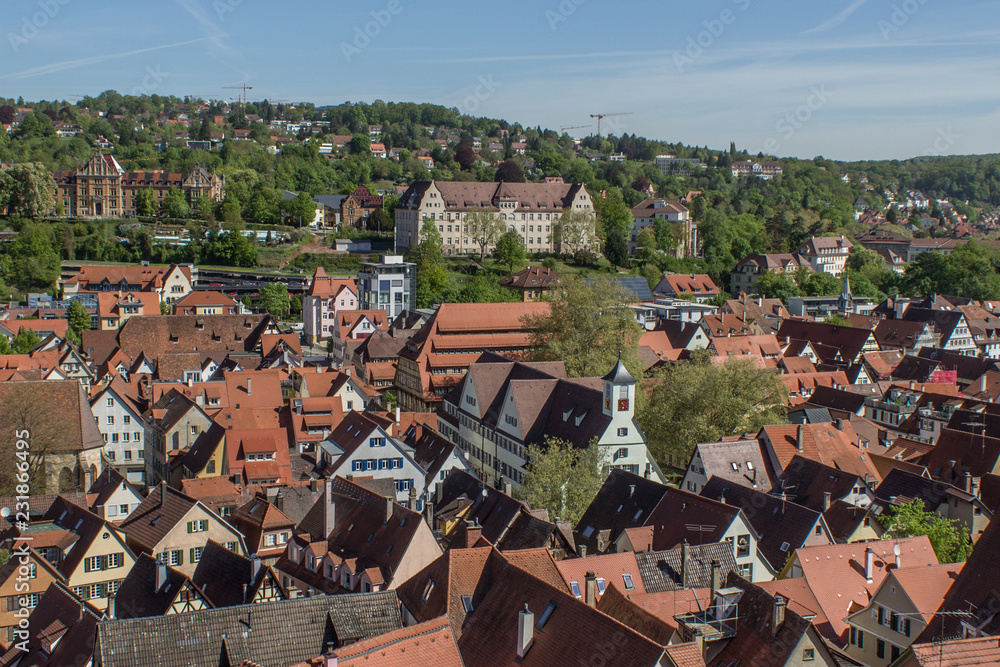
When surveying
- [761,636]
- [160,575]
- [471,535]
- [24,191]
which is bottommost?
[160,575]

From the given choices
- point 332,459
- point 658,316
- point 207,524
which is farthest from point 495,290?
point 207,524

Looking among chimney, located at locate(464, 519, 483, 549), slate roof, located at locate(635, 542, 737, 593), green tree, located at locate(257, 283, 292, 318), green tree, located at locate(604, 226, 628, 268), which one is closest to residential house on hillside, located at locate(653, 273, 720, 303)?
green tree, located at locate(604, 226, 628, 268)

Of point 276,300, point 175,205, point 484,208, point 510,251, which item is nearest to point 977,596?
point 276,300

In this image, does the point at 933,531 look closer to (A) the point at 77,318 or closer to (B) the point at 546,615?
(B) the point at 546,615

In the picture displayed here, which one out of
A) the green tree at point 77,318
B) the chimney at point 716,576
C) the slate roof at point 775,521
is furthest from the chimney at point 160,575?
the green tree at point 77,318

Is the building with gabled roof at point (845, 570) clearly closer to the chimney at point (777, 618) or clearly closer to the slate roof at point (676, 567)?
the slate roof at point (676, 567)

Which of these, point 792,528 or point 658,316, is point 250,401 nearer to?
point 792,528
